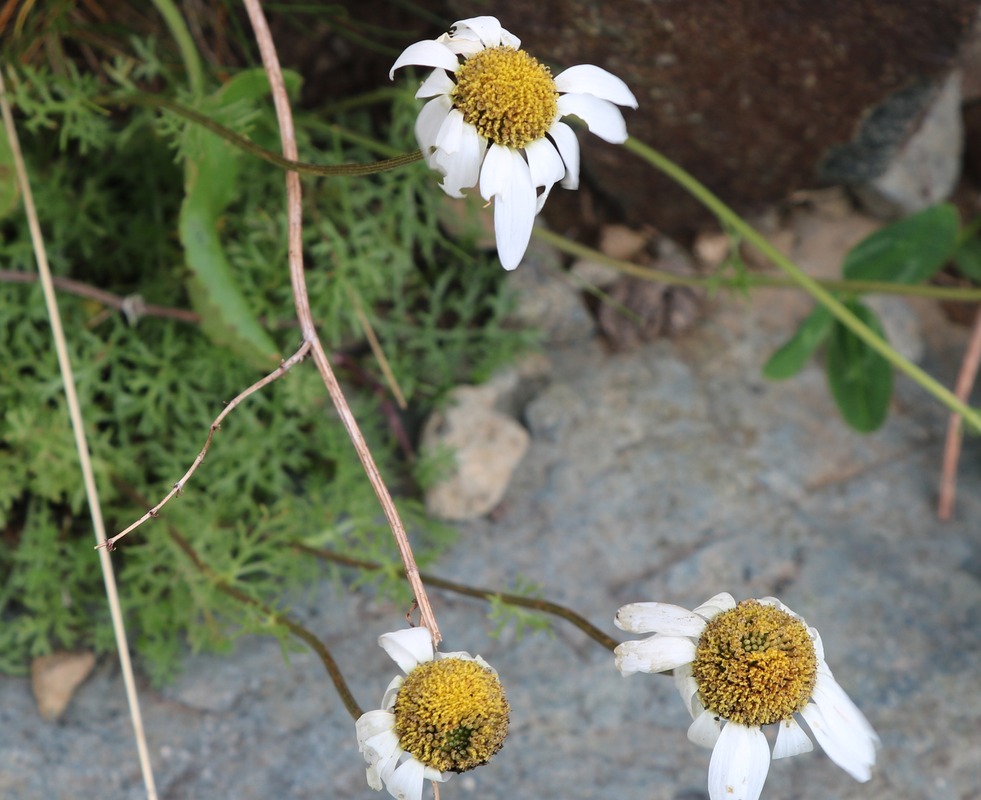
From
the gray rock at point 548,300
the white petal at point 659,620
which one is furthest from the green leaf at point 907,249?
the white petal at point 659,620

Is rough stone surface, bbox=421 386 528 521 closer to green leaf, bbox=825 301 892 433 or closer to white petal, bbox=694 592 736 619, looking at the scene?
green leaf, bbox=825 301 892 433

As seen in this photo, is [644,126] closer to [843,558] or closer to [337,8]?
[337,8]

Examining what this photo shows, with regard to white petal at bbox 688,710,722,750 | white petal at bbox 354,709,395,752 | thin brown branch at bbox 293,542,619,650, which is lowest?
white petal at bbox 688,710,722,750

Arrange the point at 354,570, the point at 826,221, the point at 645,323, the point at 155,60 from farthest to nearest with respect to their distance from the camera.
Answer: the point at 826,221 < the point at 645,323 < the point at 354,570 < the point at 155,60

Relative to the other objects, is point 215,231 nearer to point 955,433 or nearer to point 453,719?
point 453,719

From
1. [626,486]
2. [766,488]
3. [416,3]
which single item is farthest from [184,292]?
[766,488]

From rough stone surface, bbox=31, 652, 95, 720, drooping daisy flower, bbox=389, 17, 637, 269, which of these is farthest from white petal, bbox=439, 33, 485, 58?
rough stone surface, bbox=31, 652, 95, 720

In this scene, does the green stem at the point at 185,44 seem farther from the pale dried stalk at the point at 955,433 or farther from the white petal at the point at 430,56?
the pale dried stalk at the point at 955,433
